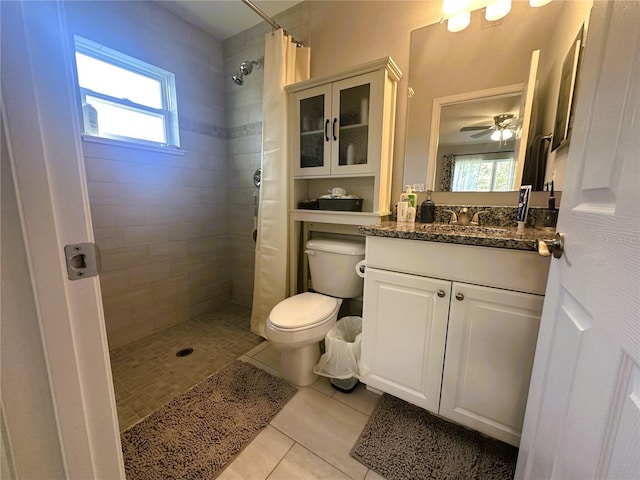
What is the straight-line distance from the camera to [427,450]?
3.56 ft

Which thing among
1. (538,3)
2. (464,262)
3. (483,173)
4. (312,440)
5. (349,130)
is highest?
(538,3)

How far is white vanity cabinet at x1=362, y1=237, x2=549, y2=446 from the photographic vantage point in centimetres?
93

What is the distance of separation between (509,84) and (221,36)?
2157 millimetres

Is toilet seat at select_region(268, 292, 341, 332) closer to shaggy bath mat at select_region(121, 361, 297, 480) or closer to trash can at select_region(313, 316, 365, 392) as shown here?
trash can at select_region(313, 316, 365, 392)

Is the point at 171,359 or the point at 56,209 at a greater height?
the point at 56,209

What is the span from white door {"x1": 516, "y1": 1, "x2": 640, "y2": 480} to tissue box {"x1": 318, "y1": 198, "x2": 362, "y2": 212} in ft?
3.49

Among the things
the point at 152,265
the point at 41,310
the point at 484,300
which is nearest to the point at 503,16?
the point at 484,300

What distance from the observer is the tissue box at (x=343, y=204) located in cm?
163

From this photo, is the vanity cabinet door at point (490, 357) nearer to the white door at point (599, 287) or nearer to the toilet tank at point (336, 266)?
the white door at point (599, 287)

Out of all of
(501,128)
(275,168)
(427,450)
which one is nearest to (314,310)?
(427,450)

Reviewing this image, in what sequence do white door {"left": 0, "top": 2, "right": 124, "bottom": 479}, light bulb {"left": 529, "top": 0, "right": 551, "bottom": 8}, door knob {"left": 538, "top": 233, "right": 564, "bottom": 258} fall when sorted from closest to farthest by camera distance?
white door {"left": 0, "top": 2, "right": 124, "bottom": 479} < door knob {"left": 538, "top": 233, "right": 564, "bottom": 258} < light bulb {"left": 529, "top": 0, "right": 551, "bottom": 8}

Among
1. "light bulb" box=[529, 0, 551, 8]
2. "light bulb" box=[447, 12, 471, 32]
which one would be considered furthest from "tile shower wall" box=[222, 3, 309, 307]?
"light bulb" box=[529, 0, 551, 8]

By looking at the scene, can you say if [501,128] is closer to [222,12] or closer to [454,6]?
[454,6]

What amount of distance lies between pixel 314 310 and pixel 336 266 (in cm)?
30
